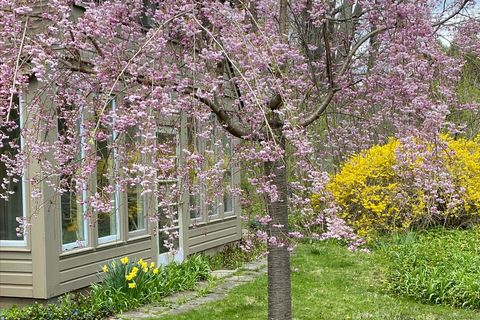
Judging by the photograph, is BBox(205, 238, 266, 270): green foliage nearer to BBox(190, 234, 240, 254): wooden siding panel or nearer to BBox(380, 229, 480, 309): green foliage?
BBox(190, 234, 240, 254): wooden siding panel

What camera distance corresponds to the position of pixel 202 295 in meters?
7.38

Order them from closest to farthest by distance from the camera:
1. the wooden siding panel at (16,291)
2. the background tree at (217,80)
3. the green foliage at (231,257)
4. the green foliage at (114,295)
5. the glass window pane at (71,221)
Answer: the background tree at (217,80), the green foliage at (114,295), the wooden siding panel at (16,291), the glass window pane at (71,221), the green foliage at (231,257)

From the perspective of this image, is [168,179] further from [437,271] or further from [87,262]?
[437,271]

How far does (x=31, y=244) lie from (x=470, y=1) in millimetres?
5043

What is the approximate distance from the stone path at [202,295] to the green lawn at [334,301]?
20cm

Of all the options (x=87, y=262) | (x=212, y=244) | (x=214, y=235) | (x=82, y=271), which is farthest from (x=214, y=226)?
(x=82, y=271)

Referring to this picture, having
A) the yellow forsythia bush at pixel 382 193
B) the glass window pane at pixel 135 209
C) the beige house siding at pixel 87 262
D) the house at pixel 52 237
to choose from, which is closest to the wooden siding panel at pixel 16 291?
the house at pixel 52 237

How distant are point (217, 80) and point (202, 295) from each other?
4328 mm

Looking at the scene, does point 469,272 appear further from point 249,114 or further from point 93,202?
point 93,202

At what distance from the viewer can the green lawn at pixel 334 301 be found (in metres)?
6.21

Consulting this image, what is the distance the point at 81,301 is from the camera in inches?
261

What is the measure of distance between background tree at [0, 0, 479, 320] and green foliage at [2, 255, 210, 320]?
7.88 feet

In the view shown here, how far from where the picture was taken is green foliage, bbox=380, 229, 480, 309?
22.2 feet

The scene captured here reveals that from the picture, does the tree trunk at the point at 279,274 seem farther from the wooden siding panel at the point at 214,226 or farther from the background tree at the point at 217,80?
the wooden siding panel at the point at 214,226
